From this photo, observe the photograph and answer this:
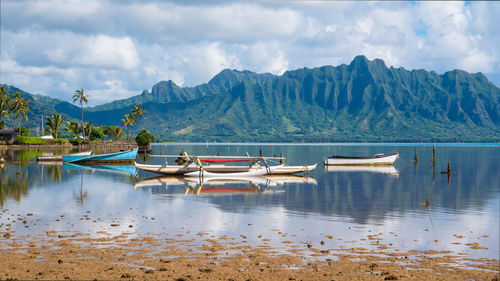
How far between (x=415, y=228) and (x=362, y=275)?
1238cm

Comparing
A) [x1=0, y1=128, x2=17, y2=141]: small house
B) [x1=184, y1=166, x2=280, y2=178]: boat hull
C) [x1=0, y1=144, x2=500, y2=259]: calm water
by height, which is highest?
[x1=0, y1=128, x2=17, y2=141]: small house

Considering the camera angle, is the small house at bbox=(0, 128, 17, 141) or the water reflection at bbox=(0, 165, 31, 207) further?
the small house at bbox=(0, 128, 17, 141)

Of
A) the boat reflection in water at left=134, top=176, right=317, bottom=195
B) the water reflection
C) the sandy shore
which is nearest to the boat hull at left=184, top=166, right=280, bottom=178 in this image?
the boat reflection in water at left=134, top=176, right=317, bottom=195

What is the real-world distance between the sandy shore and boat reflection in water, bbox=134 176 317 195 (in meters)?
23.5

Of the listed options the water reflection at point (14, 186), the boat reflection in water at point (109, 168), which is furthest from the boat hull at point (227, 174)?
the water reflection at point (14, 186)

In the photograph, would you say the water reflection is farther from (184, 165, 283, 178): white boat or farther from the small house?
the small house

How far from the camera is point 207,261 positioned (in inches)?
750

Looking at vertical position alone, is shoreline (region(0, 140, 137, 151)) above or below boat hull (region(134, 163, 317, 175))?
above

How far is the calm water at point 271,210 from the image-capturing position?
83.1 feet

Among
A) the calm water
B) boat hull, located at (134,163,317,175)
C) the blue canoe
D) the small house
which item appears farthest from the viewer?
the small house

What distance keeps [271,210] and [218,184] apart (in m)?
20.1

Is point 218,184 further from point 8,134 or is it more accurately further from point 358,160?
point 8,134

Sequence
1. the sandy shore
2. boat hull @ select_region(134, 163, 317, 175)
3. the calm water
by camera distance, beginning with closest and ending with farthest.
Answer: the sandy shore, the calm water, boat hull @ select_region(134, 163, 317, 175)

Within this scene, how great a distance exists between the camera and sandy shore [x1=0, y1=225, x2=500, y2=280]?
16750 millimetres
